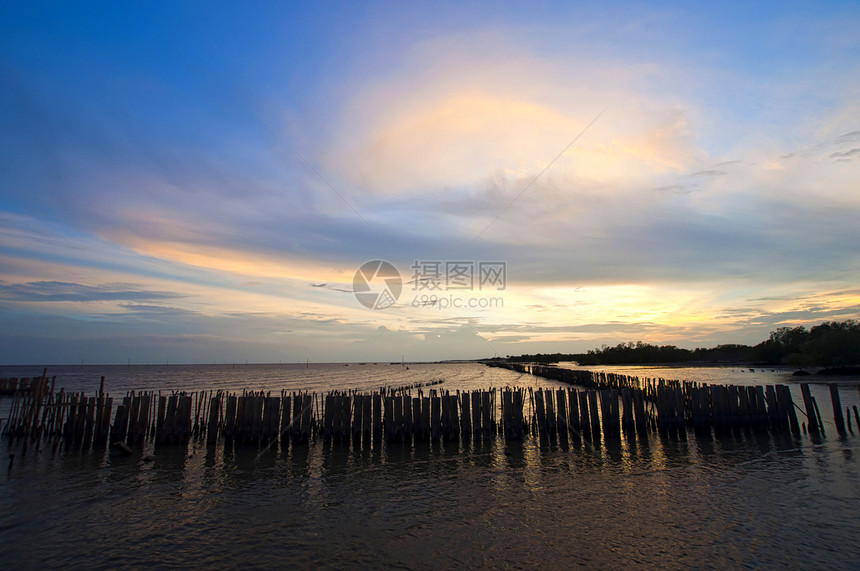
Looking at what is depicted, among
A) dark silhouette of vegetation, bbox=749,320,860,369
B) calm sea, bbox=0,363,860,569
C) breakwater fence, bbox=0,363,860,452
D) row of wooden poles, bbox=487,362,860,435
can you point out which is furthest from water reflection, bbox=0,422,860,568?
dark silhouette of vegetation, bbox=749,320,860,369

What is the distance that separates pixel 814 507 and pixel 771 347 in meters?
75.2

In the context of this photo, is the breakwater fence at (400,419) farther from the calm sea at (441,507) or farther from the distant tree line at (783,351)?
the distant tree line at (783,351)

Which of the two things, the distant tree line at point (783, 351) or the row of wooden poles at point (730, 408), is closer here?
the row of wooden poles at point (730, 408)

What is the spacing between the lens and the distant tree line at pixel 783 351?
144 feet

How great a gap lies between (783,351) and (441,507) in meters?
77.1

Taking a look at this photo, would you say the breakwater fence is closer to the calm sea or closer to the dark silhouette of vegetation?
the calm sea

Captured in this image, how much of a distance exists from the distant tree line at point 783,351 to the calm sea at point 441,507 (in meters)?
41.2

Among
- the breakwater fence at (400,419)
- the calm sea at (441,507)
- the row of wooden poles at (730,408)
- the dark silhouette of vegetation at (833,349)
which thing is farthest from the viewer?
the dark silhouette of vegetation at (833,349)

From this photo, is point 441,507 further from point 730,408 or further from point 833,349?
point 833,349

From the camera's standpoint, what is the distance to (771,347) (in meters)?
68.4

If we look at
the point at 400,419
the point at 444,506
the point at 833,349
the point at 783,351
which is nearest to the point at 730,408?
the point at 400,419

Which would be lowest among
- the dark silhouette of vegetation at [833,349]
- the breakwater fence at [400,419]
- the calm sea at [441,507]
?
the calm sea at [441,507]

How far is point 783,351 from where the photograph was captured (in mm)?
66000

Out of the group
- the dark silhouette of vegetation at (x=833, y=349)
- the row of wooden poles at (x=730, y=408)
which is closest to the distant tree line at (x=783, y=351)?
the dark silhouette of vegetation at (x=833, y=349)
